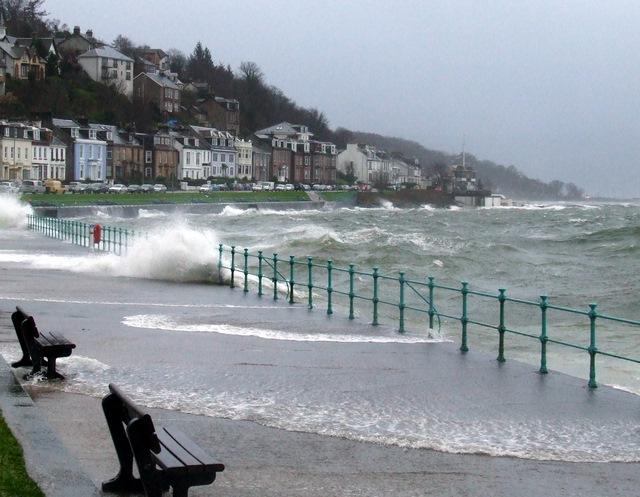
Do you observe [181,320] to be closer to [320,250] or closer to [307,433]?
[307,433]

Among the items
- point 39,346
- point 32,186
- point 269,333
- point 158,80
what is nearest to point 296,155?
point 158,80

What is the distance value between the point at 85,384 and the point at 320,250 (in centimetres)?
3656

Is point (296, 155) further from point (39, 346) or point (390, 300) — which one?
point (39, 346)

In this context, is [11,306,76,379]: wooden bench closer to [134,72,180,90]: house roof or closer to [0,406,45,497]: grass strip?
[0,406,45,497]: grass strip

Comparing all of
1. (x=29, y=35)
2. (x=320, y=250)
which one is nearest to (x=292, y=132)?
(x=29, y=35)

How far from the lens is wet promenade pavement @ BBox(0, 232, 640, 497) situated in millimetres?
7605

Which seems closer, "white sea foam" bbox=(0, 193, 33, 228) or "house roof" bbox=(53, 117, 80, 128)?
"white sea foam" bbox=(0, 193, 33, 228)


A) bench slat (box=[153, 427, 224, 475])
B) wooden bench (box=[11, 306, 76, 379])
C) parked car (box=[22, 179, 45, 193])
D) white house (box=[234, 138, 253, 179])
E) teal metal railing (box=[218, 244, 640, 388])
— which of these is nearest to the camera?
bench slat (box=[153, 427, 224, 475])

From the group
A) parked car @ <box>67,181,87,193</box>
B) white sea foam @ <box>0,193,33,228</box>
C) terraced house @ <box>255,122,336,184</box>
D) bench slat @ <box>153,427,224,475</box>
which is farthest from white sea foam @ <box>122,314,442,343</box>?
terraced house @ <box>255,122,336,184</box>

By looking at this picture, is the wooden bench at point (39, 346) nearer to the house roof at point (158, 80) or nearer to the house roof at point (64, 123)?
the house roof at point (64, 123)

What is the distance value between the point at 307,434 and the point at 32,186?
81.9 m

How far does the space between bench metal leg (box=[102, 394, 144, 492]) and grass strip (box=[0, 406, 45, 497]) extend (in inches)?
21.6

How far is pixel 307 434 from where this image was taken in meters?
9.18

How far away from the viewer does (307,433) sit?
9.21 meters
